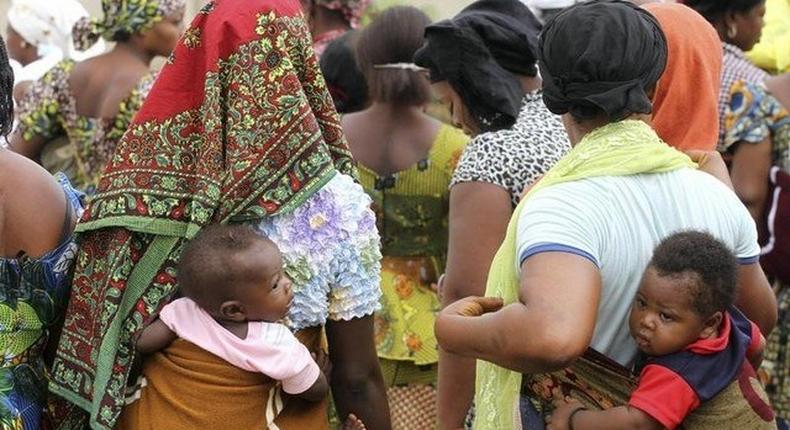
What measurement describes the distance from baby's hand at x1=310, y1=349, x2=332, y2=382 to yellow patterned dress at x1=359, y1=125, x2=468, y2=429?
1.74m

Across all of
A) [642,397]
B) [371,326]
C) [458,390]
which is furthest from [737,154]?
[642,397]

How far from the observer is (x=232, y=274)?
→ 10.2 ft

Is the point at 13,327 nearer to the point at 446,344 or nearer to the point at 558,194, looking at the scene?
the point at 446,344

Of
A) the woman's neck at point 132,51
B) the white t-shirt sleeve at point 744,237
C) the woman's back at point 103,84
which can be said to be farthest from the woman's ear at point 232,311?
the woman's neck at point 132,51

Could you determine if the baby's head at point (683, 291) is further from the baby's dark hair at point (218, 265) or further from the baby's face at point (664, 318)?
the baby's dark hair at point (218, 265)

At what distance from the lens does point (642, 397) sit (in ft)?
9.41

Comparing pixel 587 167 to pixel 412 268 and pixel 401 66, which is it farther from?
pixel 401 66

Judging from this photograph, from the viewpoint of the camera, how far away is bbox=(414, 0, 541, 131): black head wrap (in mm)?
4508

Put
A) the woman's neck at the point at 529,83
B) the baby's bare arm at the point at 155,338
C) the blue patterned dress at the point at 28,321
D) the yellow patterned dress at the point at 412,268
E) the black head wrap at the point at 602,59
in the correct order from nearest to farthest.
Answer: the black head wrap at the point at 602,59 → the baby's bare arm at the point at 155,338 → the blue patterned dress at the point at 28,321 → the woman's neck at the point at 529,83 → the yellow patterned dress at the point at 412,268

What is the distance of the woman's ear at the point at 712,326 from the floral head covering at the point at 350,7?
459cm

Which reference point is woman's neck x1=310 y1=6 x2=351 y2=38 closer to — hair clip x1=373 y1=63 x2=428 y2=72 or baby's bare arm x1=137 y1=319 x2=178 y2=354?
hair clip x1=373 y1=63 x2=428 y2=72

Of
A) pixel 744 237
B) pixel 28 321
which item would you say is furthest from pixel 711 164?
pixel 28 321

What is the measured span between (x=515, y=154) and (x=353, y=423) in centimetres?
119

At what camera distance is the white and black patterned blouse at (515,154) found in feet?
14.0
